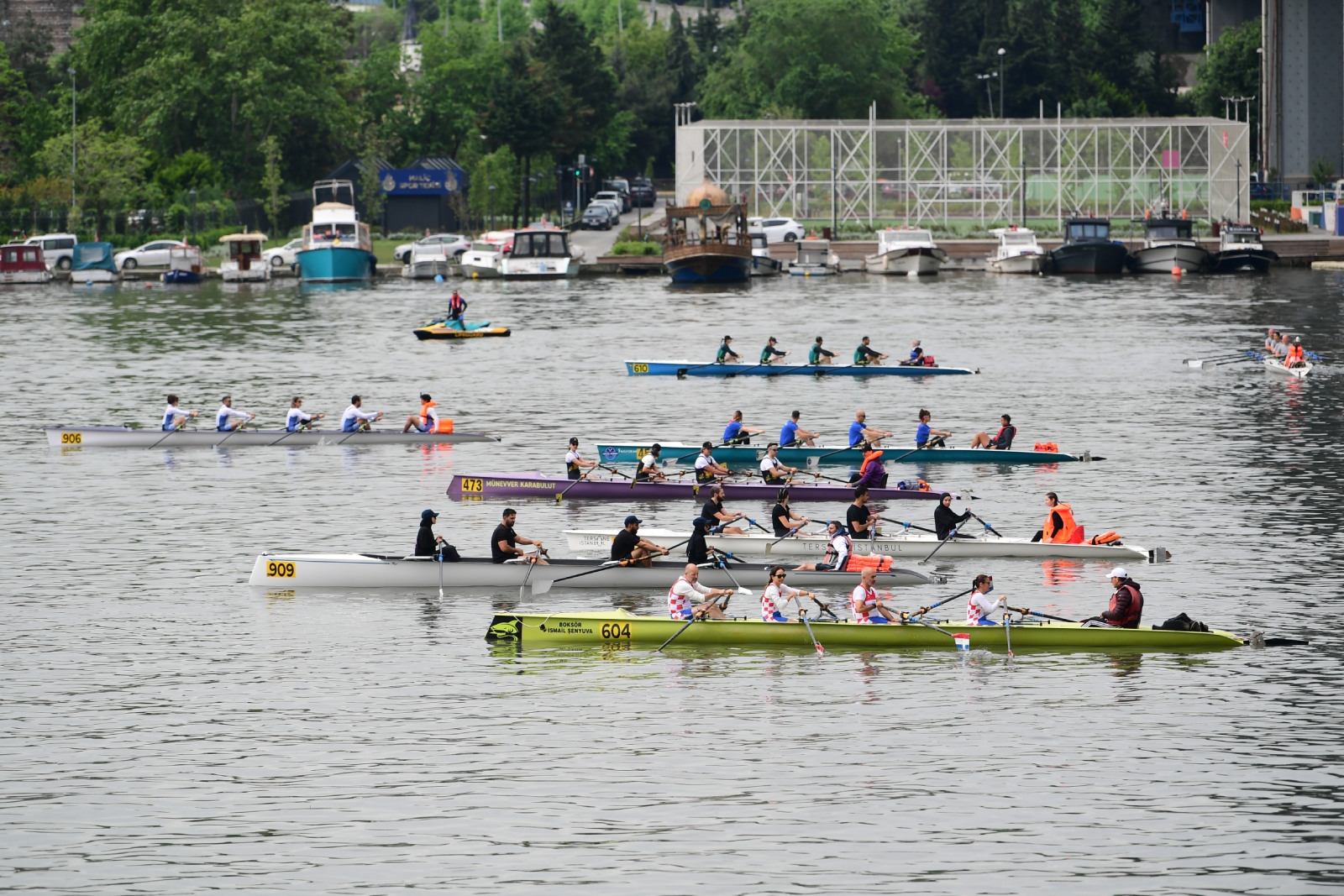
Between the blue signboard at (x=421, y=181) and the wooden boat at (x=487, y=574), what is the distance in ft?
333

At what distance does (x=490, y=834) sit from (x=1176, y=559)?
17896 millimetres

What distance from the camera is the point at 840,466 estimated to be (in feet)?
144

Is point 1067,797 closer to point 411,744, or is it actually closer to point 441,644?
point 411,744

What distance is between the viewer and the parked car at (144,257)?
11188cm

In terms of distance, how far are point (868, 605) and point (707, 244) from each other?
236 feet

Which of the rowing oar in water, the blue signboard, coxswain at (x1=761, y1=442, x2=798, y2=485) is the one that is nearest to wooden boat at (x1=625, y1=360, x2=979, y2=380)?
coxswain at (x1=761, y1=442, x2=798, y2=485)

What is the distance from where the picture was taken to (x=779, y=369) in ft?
202

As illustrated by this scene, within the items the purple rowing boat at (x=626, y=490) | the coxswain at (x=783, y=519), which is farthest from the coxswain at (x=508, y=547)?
the purple rowing boat at (x=626, y=490)

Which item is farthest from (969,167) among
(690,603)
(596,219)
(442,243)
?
(690,603)

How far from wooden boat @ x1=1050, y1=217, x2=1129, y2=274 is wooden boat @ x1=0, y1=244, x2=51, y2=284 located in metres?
65.5

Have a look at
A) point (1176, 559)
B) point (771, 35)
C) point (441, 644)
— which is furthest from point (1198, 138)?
point (441, 644)

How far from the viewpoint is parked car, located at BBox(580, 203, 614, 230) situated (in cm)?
13362

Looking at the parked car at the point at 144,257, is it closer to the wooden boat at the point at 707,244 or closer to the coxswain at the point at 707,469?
the wooden boat at the point at 707,244

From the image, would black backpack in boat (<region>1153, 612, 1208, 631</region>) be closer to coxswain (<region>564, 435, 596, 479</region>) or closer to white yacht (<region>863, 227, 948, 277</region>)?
coxswain (<region>564, 435, 596, 479</region>)
